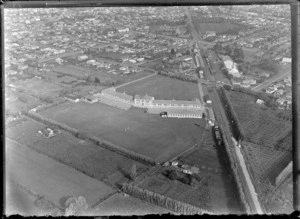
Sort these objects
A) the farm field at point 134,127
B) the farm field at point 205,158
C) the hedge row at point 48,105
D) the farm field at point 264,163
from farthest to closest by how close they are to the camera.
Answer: the hedge row at point 48,105 < the farm field at point 134,127 < the farm field at point 205,158 < the farm field at point 264,163

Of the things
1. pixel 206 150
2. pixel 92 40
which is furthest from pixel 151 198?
pixel 92 40

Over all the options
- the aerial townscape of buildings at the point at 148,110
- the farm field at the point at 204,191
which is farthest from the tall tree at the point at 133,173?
the farm field at the point at 204,191

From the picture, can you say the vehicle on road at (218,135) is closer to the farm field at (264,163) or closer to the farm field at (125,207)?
the farm field at (264,163)

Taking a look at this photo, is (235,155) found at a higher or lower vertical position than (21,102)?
higher

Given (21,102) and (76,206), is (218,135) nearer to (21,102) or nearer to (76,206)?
(76,206)

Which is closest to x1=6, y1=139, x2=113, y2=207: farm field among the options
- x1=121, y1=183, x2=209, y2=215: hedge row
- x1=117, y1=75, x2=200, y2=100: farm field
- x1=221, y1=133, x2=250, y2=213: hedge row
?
x1=121, y1=183, x2=209, y2=215: hedge row

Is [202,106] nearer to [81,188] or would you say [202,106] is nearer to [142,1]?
[81,188]

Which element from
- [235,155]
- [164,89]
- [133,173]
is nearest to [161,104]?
[164,89]
